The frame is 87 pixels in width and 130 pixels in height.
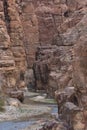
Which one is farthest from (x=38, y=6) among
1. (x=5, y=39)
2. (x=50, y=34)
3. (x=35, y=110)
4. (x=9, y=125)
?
(x=9, y=125)

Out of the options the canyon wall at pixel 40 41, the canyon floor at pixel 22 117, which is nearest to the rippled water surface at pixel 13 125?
the canyon floor at pixel 22 117

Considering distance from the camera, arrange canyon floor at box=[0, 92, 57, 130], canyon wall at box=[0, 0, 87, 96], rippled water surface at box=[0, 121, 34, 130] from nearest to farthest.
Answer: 1. rippled water surface at box=[0, 121, 34, 130]
2. canyon floor at box=[0, 92, 57, 130]
3. canyon wall at box=[0, 0, 87, 96]

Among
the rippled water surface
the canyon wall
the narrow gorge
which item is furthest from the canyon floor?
the canyon wall

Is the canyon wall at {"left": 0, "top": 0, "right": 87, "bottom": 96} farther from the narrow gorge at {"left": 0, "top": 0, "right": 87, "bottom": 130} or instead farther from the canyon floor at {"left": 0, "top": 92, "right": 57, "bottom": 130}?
the canyon floor at {"left": 0, "top": 92, "right": 57, "bottom": 130}

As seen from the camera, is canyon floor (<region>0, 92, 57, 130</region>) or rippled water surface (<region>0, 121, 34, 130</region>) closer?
rippled water surface (<region>0, 121, 34, 130</region>)

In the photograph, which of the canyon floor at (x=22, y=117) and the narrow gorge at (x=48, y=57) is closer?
the narrow gorge at (x=48, y=57)

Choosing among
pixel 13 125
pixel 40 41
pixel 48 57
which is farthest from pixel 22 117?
pixel 40 41

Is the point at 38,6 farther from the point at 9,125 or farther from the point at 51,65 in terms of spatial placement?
the point at 9,125

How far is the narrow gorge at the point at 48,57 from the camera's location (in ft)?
78.3

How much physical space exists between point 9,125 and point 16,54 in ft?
172

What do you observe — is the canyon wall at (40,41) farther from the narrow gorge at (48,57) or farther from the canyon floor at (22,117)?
the canyon floor at (22,117)

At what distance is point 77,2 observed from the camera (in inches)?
4941

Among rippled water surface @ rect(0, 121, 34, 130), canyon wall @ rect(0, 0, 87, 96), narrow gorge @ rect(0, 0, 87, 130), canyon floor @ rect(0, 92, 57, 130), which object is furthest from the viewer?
canyon wall @ rect(0, 0, 87, 96)

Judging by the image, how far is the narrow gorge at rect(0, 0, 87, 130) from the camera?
23859 millimetres
